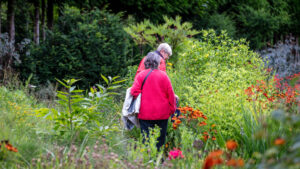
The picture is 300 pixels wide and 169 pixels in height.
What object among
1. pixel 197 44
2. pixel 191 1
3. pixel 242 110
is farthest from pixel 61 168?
pixel 191 1

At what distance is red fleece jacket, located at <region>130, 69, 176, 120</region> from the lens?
480cm

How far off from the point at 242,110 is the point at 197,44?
125 inches

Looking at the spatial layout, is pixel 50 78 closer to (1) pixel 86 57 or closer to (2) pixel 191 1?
(1) pixel 86 57

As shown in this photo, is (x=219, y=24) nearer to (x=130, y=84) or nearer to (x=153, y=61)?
(x=130, y=84)

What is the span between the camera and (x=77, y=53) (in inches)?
372

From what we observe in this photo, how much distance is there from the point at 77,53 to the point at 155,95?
5.24 metres

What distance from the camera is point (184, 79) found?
705cm

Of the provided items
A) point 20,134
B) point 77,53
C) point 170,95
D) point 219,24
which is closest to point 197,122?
point 170,95

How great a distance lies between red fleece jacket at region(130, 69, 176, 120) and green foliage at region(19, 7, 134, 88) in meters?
4.69

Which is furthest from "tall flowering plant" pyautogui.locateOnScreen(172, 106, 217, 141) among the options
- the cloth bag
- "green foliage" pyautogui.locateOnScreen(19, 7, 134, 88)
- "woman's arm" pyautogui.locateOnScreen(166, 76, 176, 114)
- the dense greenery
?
"green foliage" pyautogui.locateOnScreen(19, 7, 134, 88)

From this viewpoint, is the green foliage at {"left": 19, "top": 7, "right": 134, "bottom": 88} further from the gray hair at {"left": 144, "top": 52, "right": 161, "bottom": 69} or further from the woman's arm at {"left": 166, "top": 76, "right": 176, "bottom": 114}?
the woman's arm at {"left": 166, "top": 76, "right": 176, "bottom": 114}

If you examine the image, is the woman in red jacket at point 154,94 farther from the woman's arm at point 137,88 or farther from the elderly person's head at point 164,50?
the elderly person's head at point 164,50

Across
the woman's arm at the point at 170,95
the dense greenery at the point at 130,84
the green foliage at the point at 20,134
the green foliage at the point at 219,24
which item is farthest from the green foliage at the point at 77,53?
the green foliage at the point at 219,24

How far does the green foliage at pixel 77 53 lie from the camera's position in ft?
30.4
